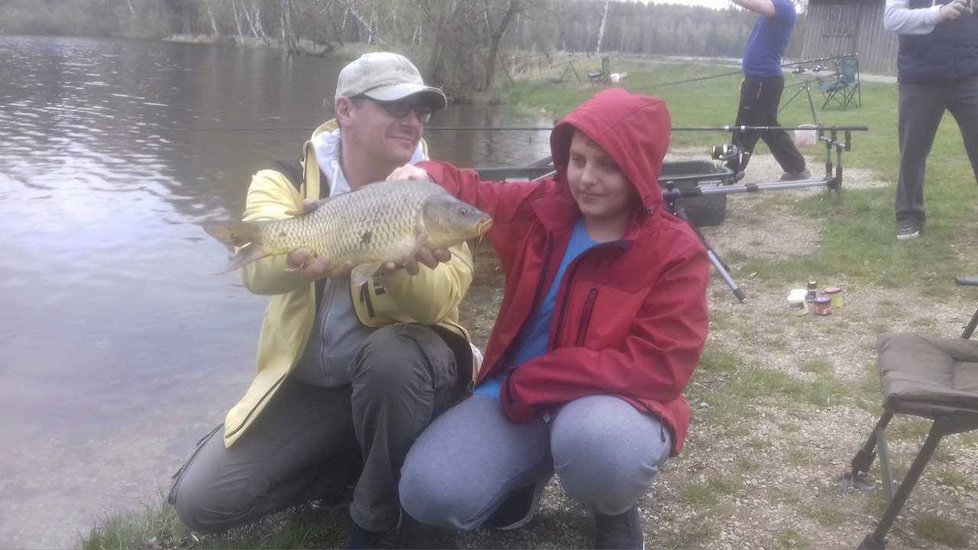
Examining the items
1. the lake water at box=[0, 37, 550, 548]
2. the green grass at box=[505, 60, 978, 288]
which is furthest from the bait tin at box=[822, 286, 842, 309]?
the lake water at box=[0, 37, 550, 548]

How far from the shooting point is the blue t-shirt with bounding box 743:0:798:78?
744 centimetres

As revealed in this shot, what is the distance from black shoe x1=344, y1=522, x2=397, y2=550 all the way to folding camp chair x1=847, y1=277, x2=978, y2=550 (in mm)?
1376

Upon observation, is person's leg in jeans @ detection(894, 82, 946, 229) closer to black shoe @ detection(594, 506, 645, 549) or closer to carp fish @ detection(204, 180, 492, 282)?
black shoe @ detection(594, 506, 645, 549)

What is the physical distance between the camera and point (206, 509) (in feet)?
8.83

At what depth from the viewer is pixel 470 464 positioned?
2.39 meters

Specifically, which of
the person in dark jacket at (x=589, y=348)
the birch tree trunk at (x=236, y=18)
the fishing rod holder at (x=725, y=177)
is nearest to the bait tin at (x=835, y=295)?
the fishing rod holder at (x=725, y=177)

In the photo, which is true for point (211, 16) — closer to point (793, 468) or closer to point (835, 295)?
point (835, 295)

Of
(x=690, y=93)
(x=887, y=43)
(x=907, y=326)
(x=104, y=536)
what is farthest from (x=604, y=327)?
(x=887, y=43)

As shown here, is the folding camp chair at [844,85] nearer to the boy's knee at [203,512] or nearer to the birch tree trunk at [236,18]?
the boy's knee at [203,512]

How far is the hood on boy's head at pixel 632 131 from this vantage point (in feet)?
7.91

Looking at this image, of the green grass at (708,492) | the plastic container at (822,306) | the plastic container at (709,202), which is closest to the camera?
the green grass at (708,492)

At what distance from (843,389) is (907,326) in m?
1.01

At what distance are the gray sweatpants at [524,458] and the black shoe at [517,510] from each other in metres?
0.20

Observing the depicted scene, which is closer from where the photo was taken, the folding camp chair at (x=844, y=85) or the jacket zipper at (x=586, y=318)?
the jacket zipper at (x=586, y=318)
